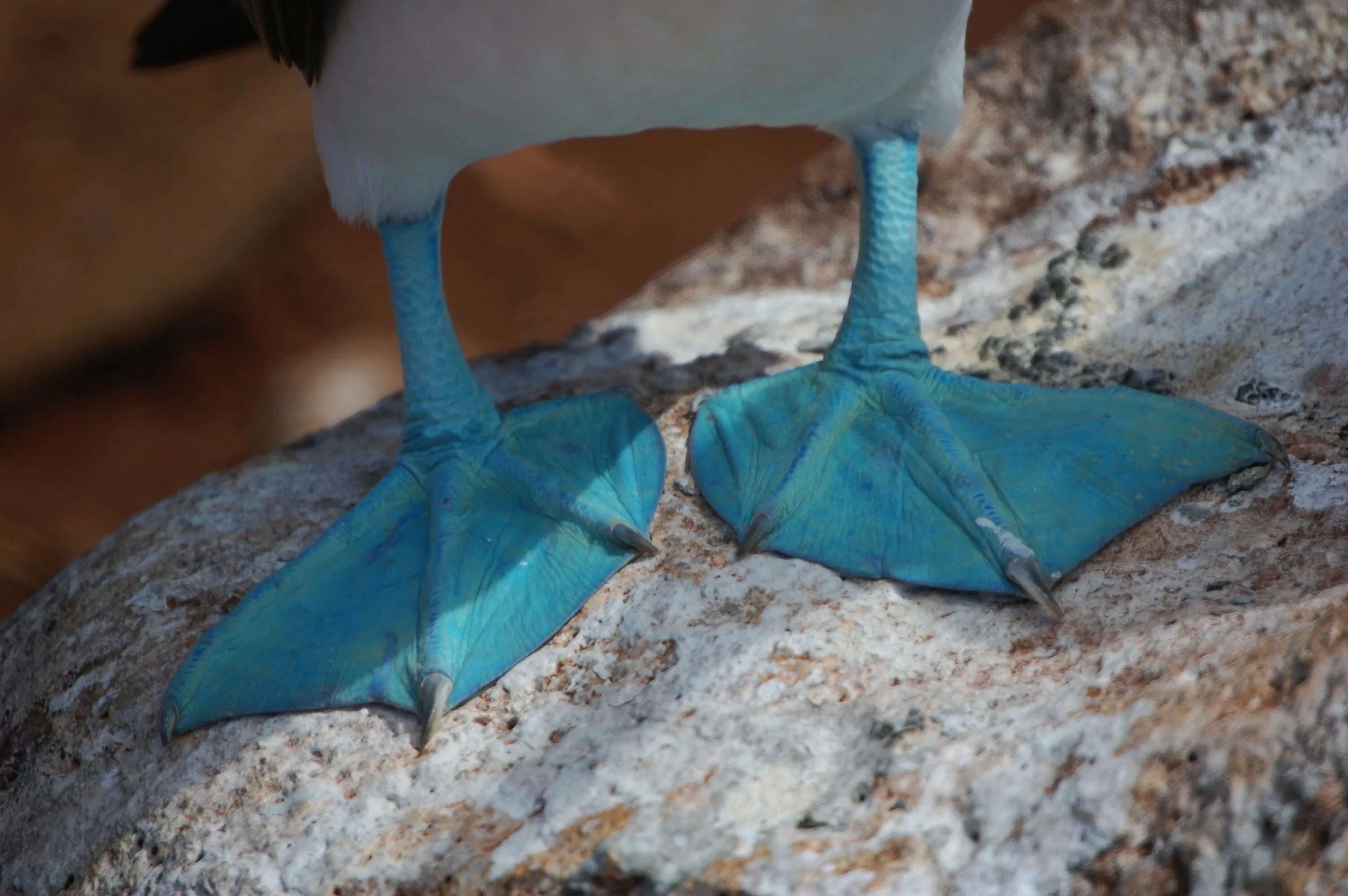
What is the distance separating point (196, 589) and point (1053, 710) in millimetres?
1194

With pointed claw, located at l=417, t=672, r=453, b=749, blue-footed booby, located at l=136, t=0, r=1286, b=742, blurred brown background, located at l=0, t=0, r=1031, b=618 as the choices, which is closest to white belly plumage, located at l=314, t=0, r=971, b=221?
blue-footed booby, located at l=136, t=0, r=1286, b=742

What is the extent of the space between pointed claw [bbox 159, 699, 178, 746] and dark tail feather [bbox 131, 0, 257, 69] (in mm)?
1217

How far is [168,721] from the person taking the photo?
1.50 metres

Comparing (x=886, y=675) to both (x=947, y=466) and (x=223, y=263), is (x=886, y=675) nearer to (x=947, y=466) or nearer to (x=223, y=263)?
(x=947, y=466)

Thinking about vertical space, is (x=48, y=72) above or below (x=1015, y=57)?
above

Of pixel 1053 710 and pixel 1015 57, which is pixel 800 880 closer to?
pixel 1053 710

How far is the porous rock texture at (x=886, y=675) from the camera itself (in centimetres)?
99

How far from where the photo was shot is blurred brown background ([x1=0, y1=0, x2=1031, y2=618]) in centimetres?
390

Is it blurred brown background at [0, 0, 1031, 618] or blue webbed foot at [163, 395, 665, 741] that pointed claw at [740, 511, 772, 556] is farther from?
blurred brown background at [0, 0, 1031, 618]

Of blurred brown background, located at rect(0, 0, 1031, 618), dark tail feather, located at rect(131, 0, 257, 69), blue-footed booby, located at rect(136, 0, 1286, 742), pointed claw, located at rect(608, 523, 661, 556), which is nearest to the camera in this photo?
blue-footed booby, located at rect(136, 0, 1286, 742)

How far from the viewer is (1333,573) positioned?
50.1 inches

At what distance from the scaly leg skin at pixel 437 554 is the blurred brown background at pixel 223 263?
2.06m

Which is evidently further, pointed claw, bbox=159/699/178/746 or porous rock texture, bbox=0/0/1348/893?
pointed claw, bbox=159/699/178/746

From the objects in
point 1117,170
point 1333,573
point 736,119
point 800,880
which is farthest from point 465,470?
point 1117,170
